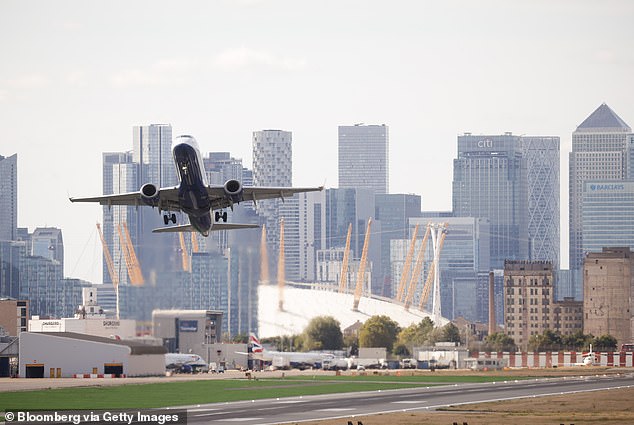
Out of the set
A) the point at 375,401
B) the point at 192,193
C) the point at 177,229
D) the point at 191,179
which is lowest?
the point at 375,401

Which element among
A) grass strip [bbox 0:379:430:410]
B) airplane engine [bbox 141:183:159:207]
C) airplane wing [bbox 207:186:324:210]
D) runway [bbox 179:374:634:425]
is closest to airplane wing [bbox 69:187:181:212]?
airplane engine [bbox 141:183:159:207]

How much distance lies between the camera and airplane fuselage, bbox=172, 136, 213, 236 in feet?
388

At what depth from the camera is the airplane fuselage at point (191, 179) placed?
118 metres

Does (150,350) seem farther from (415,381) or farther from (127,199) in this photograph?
(127,199)

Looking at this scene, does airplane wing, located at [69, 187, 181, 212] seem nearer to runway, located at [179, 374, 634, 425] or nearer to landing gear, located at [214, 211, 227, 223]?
landing gear, located at [214, 211, 227, 223]

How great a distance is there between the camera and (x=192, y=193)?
122 meters

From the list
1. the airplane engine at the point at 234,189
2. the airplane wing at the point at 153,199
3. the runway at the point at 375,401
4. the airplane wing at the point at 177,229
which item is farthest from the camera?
the airplane wing at the point at 177,229

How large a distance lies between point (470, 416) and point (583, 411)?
11.0m

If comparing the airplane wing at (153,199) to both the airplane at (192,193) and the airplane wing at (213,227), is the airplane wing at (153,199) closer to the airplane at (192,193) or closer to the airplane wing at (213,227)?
the airplane at (192,193)

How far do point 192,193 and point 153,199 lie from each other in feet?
10.7

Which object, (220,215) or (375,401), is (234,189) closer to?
(220,215)

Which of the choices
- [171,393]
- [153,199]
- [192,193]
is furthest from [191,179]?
[171,393]

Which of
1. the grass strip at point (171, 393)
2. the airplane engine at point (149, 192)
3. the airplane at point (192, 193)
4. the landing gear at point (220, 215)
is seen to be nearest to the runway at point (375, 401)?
the grass strip at point (171, 393)

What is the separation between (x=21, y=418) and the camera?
124750mm
